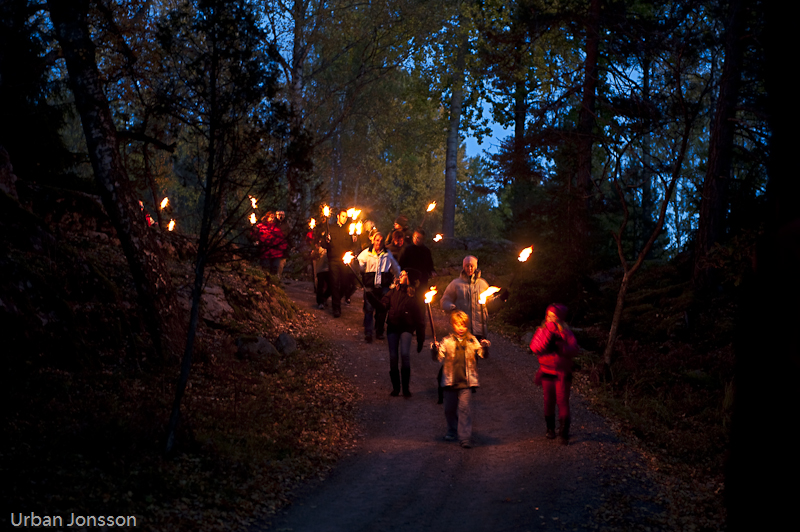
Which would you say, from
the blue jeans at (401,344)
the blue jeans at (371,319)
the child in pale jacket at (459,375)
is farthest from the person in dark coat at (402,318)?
the blue jeans at (371,319)

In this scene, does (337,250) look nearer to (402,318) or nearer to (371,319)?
(371,319)

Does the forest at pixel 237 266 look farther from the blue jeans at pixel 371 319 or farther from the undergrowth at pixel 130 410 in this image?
the blue jeans at pixel 371 319

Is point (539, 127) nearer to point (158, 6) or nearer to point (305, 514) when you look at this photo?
point (158, 6)

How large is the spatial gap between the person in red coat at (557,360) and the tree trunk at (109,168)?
20.3 feet

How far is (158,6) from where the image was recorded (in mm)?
19969

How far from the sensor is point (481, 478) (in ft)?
25.0

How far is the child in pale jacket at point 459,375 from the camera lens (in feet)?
→ 28.8

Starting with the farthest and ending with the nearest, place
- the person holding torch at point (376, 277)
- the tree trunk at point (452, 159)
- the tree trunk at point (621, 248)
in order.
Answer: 1. the tree trunk at point (452, 159)
2. the person holding torch at point (376, 277)
3. the tree trunk at point (621, 248)

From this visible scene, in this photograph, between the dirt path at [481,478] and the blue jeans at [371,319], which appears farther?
the blue jeans at [371,319]

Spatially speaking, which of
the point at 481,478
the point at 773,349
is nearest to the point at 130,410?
the point at 481,478

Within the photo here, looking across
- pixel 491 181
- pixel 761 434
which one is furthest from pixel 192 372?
pixel 491 181

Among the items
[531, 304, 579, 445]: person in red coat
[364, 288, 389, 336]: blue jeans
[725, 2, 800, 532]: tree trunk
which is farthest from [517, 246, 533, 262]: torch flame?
[725, 2, 800, 532]: tree trunk

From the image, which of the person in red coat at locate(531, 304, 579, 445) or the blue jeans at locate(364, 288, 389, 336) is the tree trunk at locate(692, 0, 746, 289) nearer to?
the blue jeans at locate(364, 288, 389, 336)

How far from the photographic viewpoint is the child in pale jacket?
A: 8789mm
